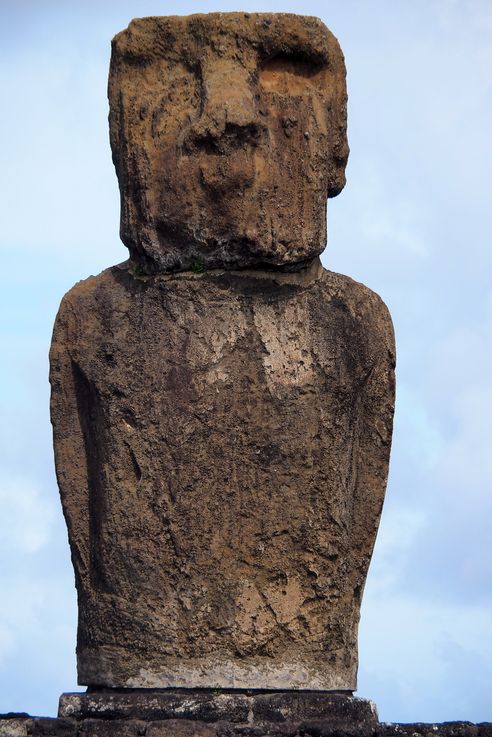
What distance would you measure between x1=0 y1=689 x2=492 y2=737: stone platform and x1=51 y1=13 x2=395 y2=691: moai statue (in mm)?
128

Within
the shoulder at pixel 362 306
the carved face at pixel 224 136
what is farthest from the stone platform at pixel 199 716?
the carved face at pixel 224 136

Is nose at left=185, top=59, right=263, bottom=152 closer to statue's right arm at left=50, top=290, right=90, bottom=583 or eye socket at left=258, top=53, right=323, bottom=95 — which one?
eye socket at left=258, top=53, right=323, bottom=95

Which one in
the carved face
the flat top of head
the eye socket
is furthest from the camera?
the eye socket

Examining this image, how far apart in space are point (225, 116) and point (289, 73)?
23.0 inches

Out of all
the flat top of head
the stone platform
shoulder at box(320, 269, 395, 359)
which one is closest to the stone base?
the stone platform

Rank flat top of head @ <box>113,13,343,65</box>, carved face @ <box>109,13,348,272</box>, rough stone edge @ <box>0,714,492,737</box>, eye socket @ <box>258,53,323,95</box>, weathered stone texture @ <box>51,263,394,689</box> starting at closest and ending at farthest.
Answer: rough stone edge @ <box>0,714,492,737</box>, weathered stone texture @ <box>51,263,394,689</box>, carved face @ <box>109,13,348,272</box>, flat top of head @ <box>113,13,343,65</box>, eye socket @ <box>258,53,323,95</box>

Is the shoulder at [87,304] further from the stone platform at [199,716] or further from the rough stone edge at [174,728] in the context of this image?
the rough stone edge at [174,728]

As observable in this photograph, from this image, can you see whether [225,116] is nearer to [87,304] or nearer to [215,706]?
[87,304]

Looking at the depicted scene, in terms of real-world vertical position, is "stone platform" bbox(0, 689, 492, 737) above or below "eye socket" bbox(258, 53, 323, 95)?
below

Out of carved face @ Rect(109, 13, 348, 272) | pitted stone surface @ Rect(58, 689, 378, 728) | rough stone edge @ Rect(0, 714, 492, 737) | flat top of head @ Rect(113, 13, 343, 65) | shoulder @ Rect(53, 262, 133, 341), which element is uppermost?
flat top of head @ Rect(113, 13, 343, 65)

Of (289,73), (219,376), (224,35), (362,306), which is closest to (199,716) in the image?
(219,376)

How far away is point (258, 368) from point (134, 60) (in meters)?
1.79

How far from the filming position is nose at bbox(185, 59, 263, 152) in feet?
34.9

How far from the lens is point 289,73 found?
11.0 meters
